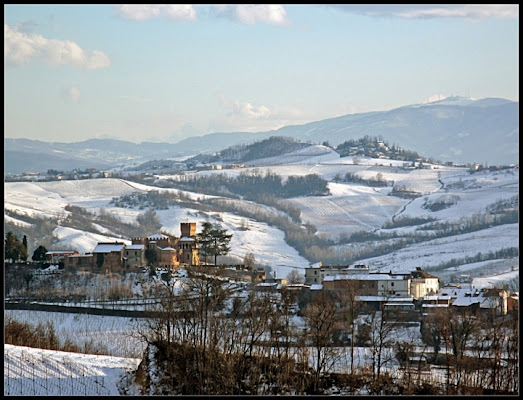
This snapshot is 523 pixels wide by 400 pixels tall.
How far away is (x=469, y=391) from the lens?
24250 mm

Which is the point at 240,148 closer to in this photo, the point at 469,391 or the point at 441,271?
the point at 441,271

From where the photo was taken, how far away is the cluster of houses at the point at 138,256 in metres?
51.0

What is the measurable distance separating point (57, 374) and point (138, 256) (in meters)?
26.8

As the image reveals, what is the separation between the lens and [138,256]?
51.9 m

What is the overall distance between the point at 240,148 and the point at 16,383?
490 feet

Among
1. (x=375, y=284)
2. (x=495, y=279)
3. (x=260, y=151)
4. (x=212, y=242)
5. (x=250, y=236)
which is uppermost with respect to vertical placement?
(x=260, y=151)

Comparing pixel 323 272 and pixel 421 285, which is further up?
pixel 323 272

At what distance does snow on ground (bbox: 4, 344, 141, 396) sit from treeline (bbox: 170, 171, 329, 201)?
9277cm

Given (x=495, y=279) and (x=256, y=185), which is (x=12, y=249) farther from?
(x=256, y=185)

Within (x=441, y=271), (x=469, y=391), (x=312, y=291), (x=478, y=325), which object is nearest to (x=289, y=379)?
(x=469, y=391)

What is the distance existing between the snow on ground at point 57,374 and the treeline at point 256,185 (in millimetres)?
92769

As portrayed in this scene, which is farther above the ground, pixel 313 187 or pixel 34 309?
pixel 313 187

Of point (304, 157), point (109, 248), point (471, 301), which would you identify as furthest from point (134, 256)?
point (304, 157)

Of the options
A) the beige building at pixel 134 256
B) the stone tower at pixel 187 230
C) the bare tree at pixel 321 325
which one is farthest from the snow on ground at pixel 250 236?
the bare tree at pixel 321 325
